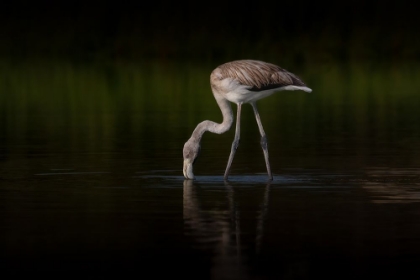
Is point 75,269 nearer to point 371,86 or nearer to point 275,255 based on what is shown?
point 275,255

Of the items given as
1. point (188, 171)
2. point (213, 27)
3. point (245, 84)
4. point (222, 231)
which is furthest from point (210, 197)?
point (213, 27)

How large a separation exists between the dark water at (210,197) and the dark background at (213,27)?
33152 mm

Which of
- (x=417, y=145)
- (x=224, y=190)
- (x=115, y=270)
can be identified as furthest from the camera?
(x=417, y=145)

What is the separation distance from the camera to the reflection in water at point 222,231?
42.4 ft

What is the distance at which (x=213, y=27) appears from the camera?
7125 centimetres

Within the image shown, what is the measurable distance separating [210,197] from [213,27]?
53924 mm

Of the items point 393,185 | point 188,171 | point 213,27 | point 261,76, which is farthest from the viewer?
A: point 213,27

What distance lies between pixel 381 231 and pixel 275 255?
1632 mm

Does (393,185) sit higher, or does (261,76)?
(261,76)

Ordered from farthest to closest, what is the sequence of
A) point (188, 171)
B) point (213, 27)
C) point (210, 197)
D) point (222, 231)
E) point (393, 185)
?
point (213, 27), point (188, 171), point (393, 185), point (210, 197), point (222, 231)

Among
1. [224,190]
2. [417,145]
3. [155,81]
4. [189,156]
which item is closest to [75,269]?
[224,190]

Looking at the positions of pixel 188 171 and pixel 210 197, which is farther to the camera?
pixel 188 171

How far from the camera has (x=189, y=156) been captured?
1984 cm

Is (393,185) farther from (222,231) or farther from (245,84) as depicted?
(222,231)
